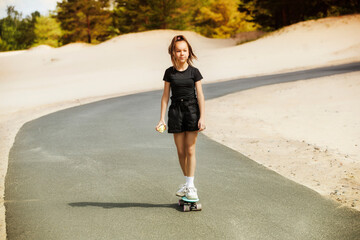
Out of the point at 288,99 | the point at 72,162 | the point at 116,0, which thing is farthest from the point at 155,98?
the point at 116,0

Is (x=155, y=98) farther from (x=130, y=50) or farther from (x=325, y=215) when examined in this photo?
(x=130, y=50)

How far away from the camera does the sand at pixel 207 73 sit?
372 inches

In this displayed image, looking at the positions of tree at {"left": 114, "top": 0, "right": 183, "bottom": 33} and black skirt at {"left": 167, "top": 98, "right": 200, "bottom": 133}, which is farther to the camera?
tree at {"left": 114, "top": 0, "right": 183, "bottom": 33}

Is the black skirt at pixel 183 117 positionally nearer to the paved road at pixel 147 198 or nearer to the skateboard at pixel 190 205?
the skateboard at pixel 190 205

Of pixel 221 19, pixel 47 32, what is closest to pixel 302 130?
pixel 221 19

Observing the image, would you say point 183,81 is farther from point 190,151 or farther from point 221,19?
point 221,19

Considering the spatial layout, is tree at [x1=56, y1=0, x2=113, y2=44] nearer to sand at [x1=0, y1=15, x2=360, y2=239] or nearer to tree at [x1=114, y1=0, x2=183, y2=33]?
tree at [x1=114, y1=0, x2=183, y2=33]

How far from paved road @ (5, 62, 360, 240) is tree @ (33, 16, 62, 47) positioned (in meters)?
79.7

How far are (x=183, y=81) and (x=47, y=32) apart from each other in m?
85.7

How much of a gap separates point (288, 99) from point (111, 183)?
36.8 feet

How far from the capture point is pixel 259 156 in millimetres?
7977

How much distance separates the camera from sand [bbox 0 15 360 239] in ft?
31.0

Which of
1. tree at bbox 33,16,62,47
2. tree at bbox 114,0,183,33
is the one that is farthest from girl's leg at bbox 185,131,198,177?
tree at bbox 33,16,62,47

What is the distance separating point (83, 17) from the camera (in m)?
73.0
